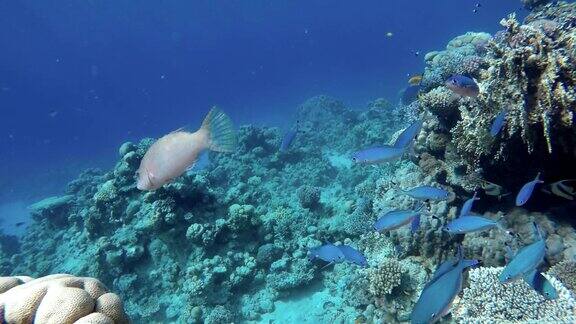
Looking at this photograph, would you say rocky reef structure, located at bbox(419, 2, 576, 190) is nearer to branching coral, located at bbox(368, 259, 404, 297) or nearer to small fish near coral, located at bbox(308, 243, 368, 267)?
branching coral, located at bbox(368, 259, 404, 297)

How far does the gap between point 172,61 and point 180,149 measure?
16112cm

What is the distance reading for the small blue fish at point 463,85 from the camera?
516cm

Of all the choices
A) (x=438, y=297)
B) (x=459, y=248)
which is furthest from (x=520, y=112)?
(x=438, y=297)

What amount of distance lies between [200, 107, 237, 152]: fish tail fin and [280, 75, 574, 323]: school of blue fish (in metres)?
1.85

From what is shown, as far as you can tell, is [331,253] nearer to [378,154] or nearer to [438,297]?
[378,154]

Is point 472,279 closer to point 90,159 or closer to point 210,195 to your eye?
point 210,195

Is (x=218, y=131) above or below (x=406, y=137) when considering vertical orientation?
above

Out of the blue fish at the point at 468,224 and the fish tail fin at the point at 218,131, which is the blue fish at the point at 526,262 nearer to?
the blue fish at the point at 468,224

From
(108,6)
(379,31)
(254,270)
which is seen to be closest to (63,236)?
(254,270)

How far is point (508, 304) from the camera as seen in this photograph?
4.25 meters

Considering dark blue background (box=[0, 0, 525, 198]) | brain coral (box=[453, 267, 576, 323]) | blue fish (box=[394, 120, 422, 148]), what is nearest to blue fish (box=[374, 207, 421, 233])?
blue fish (box=[394, 120, 422, 148])

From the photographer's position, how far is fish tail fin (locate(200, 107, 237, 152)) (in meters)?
3.95

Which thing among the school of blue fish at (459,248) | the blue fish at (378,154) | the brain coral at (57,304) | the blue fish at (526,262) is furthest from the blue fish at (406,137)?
the brain coral at (57,304)

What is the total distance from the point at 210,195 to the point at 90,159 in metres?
34.4
